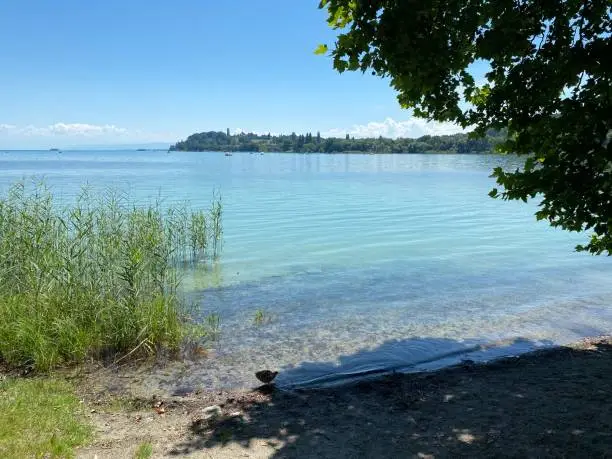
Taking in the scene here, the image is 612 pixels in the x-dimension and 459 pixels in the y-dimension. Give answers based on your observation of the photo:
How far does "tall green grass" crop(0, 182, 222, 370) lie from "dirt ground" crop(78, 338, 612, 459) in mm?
1205

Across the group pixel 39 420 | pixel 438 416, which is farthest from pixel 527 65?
pixel 39 420

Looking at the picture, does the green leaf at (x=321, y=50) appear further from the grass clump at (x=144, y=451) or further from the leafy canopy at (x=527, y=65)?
the grass clump at (x=144, y=451)

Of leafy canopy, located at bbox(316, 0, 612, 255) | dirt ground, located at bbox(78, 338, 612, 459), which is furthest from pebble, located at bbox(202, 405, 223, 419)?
leafy canopy, located at bbox(316, 0, 612, 255)

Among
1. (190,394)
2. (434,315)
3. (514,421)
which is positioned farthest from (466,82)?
(434,315)

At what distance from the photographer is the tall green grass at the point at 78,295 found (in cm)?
791

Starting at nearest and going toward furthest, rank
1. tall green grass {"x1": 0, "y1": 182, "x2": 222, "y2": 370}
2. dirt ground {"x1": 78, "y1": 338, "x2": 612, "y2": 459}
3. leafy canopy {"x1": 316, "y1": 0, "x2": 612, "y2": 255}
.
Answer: leafy canopy {"x1": 316, "y1": 0, "x2": 612, "y2": 255} → dirt ground {"x1": 78, "y1": 338, "x2": 612, "y2": 459} → tall green grass {"x1": 0, "y1": 182, "x2": 222, "y2": 370}

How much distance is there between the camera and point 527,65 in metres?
4.66

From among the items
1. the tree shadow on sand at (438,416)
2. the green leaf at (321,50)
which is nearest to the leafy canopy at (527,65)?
the green leaf at (321,50)

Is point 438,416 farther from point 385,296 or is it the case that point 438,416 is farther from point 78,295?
point 385,296

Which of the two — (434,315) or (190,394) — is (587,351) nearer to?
(434,315)

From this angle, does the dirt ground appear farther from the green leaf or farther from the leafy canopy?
the green leaf

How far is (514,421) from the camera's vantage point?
581 centimetres

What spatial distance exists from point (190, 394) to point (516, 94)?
5815mm

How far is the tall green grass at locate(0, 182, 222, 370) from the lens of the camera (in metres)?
7.91
